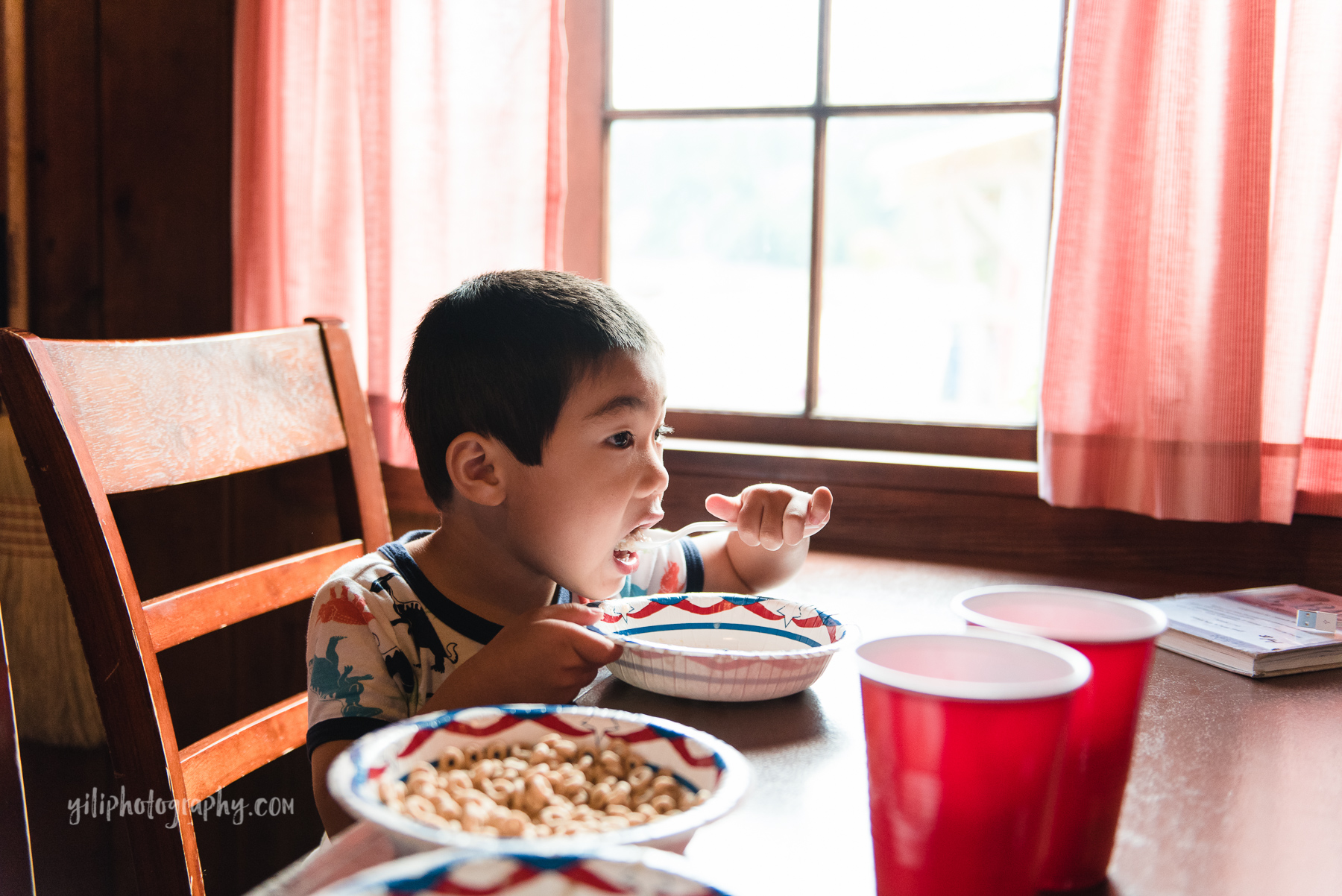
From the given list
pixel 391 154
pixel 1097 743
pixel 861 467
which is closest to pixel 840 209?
pixel 861 467

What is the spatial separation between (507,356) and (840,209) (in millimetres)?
918

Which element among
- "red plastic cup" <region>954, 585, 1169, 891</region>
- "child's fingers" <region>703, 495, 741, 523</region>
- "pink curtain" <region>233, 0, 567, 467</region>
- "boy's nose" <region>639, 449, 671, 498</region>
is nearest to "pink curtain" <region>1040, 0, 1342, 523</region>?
"child's fingers" <region>703, 495, 741, 523</region>

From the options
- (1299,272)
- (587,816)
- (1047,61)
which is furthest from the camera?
(1047,61)

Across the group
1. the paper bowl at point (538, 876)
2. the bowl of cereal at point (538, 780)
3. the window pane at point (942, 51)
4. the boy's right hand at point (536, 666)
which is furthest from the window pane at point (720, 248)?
the paper bowl at point (538, 876)

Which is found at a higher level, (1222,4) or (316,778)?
(1222,4)

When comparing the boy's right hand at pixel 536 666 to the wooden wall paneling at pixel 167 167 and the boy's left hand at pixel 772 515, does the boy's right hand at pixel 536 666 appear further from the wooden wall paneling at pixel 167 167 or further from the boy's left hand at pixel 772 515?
the wooden wall paneling at pixel 167 167

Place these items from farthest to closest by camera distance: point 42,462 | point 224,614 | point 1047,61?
point 1047,61 < point 224,614 < point 42,462

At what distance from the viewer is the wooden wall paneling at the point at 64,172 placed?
1.70 m

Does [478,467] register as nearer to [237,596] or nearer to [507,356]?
[507,356]

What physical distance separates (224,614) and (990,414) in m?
1.18

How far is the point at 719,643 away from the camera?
84 centimetres

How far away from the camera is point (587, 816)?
0.44 m

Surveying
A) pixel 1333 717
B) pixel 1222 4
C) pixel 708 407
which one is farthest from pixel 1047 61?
pixel 1333 717

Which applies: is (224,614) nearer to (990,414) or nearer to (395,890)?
(395,890)
